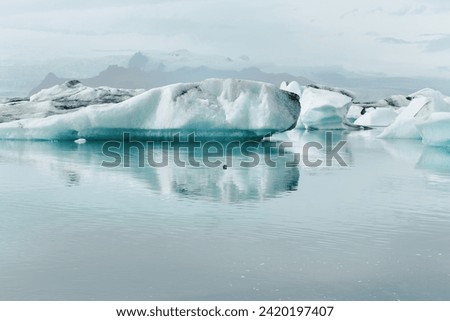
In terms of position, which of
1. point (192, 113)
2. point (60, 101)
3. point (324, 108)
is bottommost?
point (324, 108)

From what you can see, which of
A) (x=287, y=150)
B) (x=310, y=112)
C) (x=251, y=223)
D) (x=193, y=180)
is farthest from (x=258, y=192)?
(x=310, y=112)

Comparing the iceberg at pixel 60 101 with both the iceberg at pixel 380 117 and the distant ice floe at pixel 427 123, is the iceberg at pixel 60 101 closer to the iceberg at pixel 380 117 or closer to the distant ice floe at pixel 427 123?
the distant ice floe at pixel 427 123

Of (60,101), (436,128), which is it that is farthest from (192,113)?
(60,101)

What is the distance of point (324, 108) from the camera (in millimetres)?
27328

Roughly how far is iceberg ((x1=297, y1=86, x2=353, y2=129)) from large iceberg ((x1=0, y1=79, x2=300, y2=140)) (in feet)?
33.6

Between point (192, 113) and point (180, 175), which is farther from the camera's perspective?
point (192, 113)

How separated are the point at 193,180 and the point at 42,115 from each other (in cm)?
1186

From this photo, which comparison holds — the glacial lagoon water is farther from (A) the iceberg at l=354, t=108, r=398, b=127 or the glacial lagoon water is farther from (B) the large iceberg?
(A) the iceberg at l=354, t=108, r=398, b=127

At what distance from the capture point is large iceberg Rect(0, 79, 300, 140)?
16094mm

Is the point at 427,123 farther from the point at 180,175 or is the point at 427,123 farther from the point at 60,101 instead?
the point at 60,101

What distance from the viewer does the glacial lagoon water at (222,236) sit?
4.11m

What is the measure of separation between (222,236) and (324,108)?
882 inches

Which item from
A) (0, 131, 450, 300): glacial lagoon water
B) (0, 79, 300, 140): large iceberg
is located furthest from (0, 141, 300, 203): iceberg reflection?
(0, 79, 300, 140): large iceberg

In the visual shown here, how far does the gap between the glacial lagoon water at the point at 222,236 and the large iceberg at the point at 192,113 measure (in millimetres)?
6064
